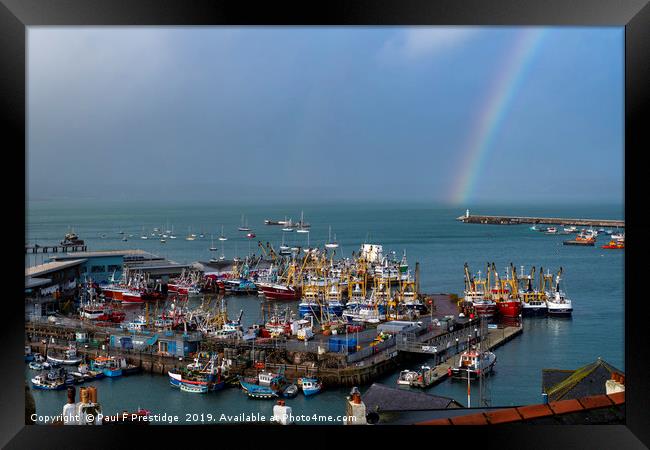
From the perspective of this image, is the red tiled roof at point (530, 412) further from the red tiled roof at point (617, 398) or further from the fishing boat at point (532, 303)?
the fishing boat at point (532, 303)

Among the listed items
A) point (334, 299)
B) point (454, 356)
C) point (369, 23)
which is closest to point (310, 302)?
point (334, 299)

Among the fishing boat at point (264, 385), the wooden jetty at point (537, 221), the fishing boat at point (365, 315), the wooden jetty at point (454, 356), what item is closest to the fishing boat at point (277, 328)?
the fishing boat at point (365, 315)

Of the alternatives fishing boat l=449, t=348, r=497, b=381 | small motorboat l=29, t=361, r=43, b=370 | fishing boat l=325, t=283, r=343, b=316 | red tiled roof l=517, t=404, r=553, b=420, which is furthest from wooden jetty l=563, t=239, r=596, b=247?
red tiled roof l=517, t=404, r=553, b=420

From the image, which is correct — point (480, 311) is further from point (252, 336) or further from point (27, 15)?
point (27, 15)

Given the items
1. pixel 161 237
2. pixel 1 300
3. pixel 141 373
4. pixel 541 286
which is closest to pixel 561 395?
pixel 1 300

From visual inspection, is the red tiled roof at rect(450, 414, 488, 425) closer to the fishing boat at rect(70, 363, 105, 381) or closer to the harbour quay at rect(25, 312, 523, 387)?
the harbour quay at rect(25, 312, 523, 387)

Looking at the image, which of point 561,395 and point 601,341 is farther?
point 601,341
